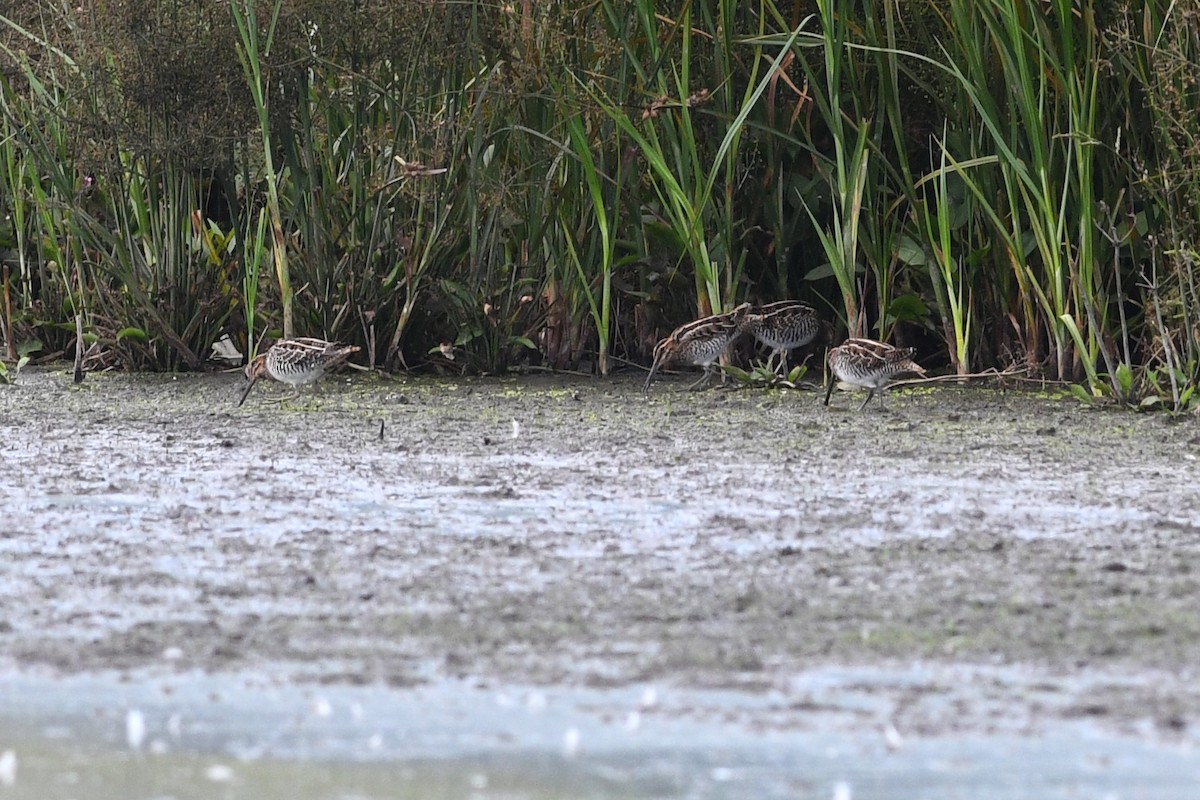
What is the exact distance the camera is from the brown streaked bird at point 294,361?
24.1 ft

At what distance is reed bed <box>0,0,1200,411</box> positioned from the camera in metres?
7.32

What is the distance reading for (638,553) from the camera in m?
3.91

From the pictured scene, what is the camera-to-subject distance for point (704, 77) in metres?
8.02

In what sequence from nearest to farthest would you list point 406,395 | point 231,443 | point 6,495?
point 6,495, point 231,443, point 406,395

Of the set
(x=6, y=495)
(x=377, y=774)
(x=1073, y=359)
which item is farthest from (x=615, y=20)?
(x=377, y=774)

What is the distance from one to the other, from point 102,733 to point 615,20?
5.47 m

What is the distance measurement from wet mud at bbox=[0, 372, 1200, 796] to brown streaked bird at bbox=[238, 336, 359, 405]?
0.63m

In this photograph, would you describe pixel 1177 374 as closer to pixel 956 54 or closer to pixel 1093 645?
pixel 956 54

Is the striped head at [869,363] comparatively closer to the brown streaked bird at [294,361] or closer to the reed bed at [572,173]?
the reed bed at [572,173]

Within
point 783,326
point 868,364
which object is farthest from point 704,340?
point 868,364

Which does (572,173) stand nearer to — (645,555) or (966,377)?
(966,377)

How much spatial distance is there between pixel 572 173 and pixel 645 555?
442 centimetres

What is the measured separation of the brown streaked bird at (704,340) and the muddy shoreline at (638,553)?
0.87 metres

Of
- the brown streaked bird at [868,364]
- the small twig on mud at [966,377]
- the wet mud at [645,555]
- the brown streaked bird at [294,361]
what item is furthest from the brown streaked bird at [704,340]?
the brown streaked bird at [294,361]
